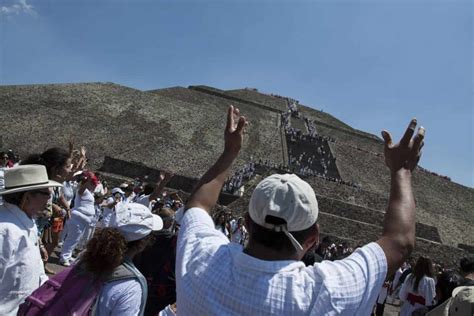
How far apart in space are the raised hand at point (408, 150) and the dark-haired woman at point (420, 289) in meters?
5.32

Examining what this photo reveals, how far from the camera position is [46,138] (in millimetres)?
30797

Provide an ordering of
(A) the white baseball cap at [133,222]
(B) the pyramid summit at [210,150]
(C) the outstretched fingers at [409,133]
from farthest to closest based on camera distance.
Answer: (B) the pyramid summit at [210,150] → (A) the white baseball cap at [133,222] → (C) the outstretched fingers at [409,133]

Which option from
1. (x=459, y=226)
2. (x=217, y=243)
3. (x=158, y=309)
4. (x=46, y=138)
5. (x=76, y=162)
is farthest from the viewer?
(x=459, y=226)

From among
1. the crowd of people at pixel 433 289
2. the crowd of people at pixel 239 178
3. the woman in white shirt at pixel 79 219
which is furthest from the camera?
the crowd of people at pixel 239 178

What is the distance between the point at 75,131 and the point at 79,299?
107 feet

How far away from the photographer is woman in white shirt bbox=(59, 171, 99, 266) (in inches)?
339

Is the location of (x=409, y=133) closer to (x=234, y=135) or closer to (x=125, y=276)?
(x=234, y=135)

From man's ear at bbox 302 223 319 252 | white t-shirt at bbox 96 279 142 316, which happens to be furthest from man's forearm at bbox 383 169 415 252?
white t-shirt at bbox 96 279 142 316

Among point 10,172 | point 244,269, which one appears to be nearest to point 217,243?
point 244,269

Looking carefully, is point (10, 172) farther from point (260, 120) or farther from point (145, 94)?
point (260, 120)

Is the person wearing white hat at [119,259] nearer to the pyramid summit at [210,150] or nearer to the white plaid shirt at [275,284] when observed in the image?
the white plaid shirt at [275,284]

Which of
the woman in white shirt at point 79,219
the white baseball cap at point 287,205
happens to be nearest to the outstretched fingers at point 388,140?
the white baseball cap at point 287,205

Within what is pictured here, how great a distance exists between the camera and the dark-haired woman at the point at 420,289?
6531 mm

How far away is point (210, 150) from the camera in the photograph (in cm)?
3478
